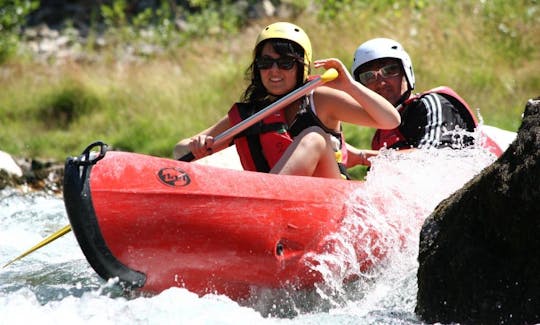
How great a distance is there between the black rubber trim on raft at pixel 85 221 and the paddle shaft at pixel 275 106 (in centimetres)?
98

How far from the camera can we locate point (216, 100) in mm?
10484

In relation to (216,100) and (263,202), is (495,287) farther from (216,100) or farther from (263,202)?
(216,100)

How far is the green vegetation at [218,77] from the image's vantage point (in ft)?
32.7

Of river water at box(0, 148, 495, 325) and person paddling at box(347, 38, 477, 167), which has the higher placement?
person paddling at box(347, 38, 477, 167)

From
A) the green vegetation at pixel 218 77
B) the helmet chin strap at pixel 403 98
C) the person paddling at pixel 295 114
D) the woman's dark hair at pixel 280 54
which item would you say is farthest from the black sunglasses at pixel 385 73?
the green vegetation at pixel 218 77

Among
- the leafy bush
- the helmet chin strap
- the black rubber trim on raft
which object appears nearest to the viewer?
the black rubber trim on raft

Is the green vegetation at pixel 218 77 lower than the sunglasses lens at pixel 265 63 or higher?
lower

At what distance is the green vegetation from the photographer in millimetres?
9953

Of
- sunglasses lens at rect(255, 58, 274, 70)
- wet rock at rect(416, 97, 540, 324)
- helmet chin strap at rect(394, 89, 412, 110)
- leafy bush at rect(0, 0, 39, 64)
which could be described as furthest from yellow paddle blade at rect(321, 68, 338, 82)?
leafy bush at rect(0, 0, 39, 64)

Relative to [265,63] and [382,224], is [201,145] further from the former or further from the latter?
[382,224]

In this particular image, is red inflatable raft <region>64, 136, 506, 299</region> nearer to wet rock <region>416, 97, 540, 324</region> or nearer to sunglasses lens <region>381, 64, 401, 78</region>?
wet rock <region>416, 97, 540, 324</region>

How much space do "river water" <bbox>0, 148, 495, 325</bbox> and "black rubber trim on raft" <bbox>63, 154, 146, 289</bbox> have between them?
0.28ft

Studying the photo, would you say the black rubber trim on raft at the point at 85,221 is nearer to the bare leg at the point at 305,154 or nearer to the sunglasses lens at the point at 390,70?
the bare leg at the point at 305,154

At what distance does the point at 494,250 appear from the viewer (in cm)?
382
